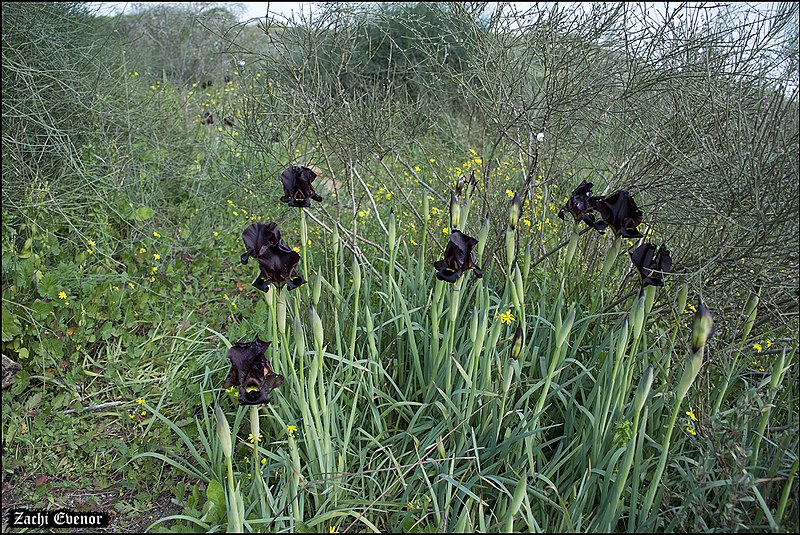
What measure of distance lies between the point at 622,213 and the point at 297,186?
1080mm

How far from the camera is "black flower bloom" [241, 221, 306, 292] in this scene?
1.72 m

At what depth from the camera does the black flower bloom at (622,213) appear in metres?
1.91

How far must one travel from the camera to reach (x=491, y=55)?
9.57ft

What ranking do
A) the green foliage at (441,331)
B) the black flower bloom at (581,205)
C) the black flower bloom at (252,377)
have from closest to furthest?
the black flower bloom at (252,377), the green foliage at (441,331), the black flower bloom at (581,205)

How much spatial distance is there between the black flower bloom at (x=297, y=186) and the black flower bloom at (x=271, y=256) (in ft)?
1.12

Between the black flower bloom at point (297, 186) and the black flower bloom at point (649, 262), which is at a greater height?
the black flower bloom at point (297, 186)

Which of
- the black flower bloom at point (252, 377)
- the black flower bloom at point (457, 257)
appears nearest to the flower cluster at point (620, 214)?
the black flower bloom at point (457, 257)

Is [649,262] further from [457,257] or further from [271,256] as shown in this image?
[271,256]

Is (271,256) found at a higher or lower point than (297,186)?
lower

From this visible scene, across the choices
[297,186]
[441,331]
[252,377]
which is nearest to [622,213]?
[441,331]

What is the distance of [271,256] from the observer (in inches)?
67.9

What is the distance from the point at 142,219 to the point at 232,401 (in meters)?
1.68

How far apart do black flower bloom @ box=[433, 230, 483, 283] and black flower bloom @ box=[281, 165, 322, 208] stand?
56 centimetres

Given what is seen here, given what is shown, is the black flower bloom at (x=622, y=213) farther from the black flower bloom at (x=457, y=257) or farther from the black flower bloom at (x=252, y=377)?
the black flower bloom at (x=252, y=377)
